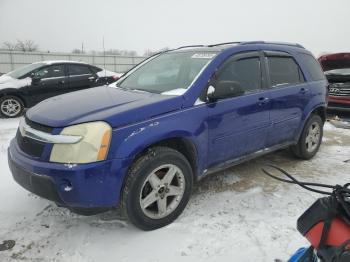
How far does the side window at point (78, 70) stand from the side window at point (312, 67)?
22.0 feet

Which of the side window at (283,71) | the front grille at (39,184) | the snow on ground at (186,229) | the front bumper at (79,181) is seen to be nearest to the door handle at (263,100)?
the side window at (283,71)

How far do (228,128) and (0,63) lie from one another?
2586 centimetres

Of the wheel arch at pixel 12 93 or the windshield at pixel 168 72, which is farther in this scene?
the wheel arch at pixel 12 93

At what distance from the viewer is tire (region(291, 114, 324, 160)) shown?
16.9ft

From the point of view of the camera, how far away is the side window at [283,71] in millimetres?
4492

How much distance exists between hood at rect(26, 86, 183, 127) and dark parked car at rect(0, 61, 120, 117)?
592 centimetres

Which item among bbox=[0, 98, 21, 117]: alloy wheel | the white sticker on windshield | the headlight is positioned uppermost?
the white sticker on windshield

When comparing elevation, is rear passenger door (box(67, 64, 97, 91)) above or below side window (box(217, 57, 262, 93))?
below

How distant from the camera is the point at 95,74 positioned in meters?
10.5

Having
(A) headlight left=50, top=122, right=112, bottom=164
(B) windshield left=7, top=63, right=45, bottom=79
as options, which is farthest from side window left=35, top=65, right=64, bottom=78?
(A) headlight left=50, top=122, right=112, bottom=164

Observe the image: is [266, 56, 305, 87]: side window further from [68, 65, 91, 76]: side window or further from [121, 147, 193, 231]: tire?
[68, 65, 91, 76]: side window

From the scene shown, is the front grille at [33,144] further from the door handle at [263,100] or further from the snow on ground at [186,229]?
the door handle at [263,100]

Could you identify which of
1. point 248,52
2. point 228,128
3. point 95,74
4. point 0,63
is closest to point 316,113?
point 248,52

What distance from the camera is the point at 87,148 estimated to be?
285cm
